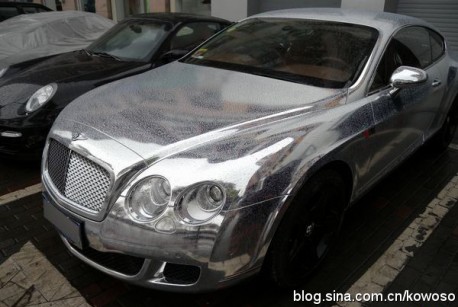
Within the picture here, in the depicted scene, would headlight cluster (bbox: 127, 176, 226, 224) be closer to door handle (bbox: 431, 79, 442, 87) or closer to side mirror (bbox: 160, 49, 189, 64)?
door handle (bbox: 431, 79, 442, 87)

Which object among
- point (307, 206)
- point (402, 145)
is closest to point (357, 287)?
point (307, 206)

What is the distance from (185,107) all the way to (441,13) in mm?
6814

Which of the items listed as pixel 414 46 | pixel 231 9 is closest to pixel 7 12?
pixel 231 9

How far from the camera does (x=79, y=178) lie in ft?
6.91

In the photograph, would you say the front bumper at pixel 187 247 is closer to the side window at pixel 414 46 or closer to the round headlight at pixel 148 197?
the round headlight at pixel 148 197

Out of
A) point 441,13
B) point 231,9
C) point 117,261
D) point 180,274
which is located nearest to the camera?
point 180,274

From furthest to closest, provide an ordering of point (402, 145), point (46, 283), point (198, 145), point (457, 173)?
point (457, 173) → point (402, 145) → point (46, 283) → point (198, 145)

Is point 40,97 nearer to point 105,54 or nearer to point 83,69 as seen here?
point 83,69

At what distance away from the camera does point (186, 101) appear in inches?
98.3

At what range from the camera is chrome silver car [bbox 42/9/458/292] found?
6.04 feet

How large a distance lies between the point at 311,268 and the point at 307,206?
0.48 m

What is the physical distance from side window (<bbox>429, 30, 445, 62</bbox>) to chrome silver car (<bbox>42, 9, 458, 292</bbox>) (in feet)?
1.99

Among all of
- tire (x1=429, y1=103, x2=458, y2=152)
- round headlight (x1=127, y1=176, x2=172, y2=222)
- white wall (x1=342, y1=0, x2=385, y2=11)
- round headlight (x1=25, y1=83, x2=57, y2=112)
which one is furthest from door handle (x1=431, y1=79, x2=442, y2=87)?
white wall (x1=342, y1=0, x2=385, y2=11)

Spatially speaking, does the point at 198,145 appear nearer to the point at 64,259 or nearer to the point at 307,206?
the point at 307,206
